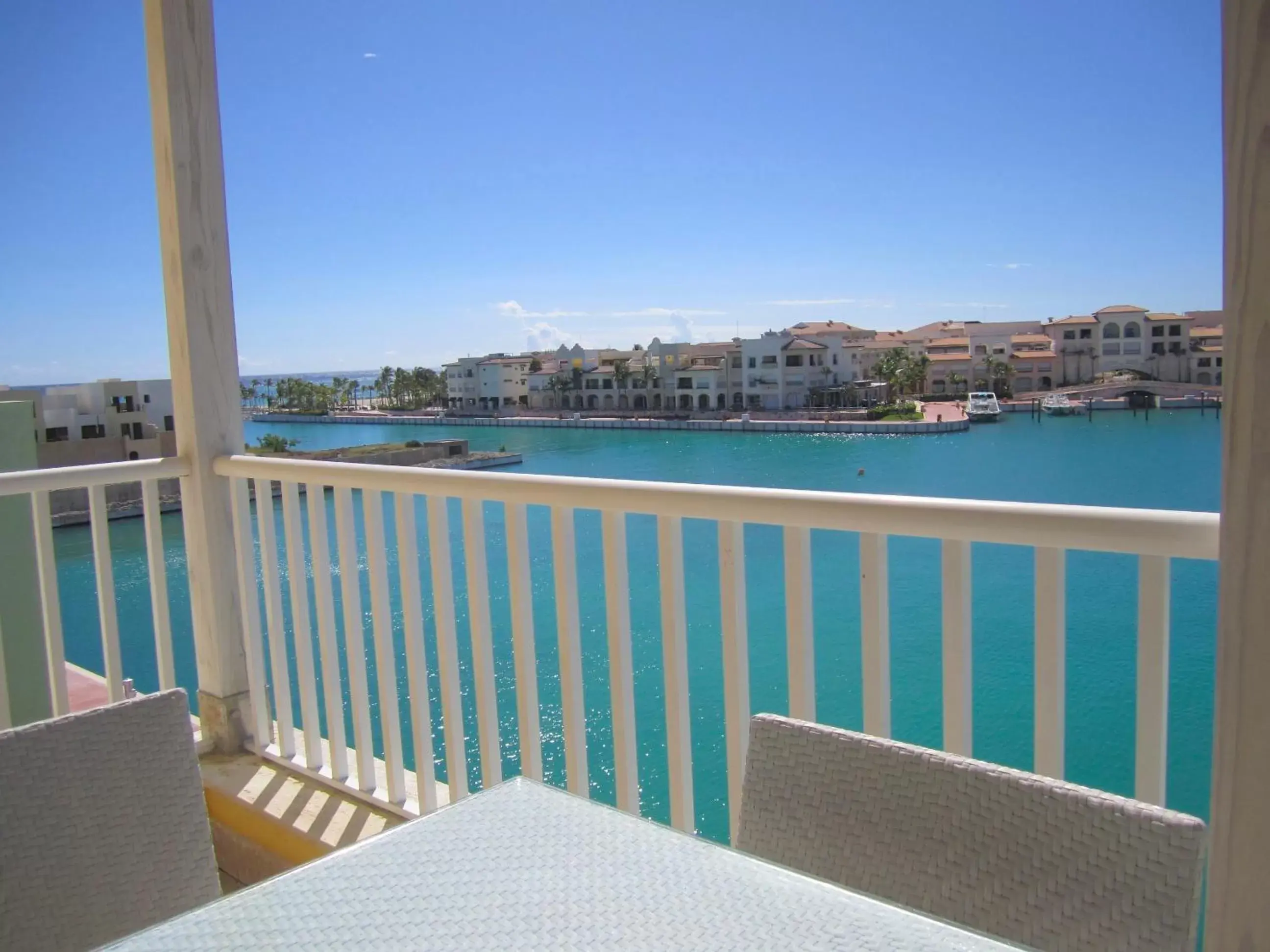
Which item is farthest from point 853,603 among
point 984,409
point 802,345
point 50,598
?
point 50,598

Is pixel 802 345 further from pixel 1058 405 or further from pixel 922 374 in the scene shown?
pixel 1058 405

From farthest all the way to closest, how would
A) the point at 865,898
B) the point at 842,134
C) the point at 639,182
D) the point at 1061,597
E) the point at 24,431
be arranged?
the point at 639,182 < the point at 842,134 < the point at 24,431 < the point at 1061,597 < the point at 865,898

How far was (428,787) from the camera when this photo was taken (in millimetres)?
2363

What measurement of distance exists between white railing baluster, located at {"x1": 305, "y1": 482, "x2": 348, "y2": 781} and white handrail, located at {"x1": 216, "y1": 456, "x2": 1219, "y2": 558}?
0.37 m

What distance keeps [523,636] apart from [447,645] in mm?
288

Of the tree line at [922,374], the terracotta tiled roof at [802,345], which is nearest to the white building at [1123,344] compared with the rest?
the tree line at [922,374]

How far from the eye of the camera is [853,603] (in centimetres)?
1070

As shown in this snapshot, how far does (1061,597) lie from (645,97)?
24.7 meters

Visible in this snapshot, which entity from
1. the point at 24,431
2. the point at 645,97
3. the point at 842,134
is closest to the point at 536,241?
the point at 645,97

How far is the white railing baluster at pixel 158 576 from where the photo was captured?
2668 millimetres

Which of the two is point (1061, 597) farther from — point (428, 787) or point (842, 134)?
point (842, 134)

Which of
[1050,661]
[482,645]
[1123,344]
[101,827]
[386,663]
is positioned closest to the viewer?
[101,827]

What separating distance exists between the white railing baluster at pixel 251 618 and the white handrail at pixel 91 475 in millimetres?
188

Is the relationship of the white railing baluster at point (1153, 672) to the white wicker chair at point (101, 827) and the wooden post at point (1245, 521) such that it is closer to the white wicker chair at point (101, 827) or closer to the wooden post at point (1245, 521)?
the wooden post at point (1245, 521)
